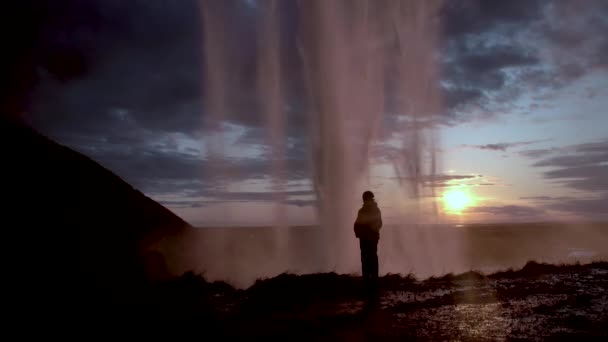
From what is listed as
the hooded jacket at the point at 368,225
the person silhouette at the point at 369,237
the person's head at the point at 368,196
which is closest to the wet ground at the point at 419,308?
the person silhouette at the point at 369,237

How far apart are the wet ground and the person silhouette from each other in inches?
18.4

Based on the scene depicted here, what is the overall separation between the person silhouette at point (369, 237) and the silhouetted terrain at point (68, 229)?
19.8ft

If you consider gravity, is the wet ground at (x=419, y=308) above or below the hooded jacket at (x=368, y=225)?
below

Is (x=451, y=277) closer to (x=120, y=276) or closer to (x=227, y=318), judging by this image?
(x=227, y=318)

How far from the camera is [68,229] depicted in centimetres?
1260

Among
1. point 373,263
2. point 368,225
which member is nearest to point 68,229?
point 368,225

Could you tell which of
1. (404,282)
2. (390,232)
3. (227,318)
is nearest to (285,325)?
(227,318)

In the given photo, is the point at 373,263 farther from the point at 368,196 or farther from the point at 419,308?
the point at 419,308

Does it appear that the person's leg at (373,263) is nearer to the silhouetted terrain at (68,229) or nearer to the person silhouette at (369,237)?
the person silhouette at (369,237)

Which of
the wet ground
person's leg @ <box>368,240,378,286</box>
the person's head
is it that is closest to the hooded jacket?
person's leg @ <box>368,240,378,286</box>

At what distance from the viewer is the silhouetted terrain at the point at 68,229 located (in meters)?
9.76

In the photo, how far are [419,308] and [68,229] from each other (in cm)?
1014

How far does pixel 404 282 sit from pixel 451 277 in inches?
72.8

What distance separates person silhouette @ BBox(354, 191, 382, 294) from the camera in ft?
37.4
